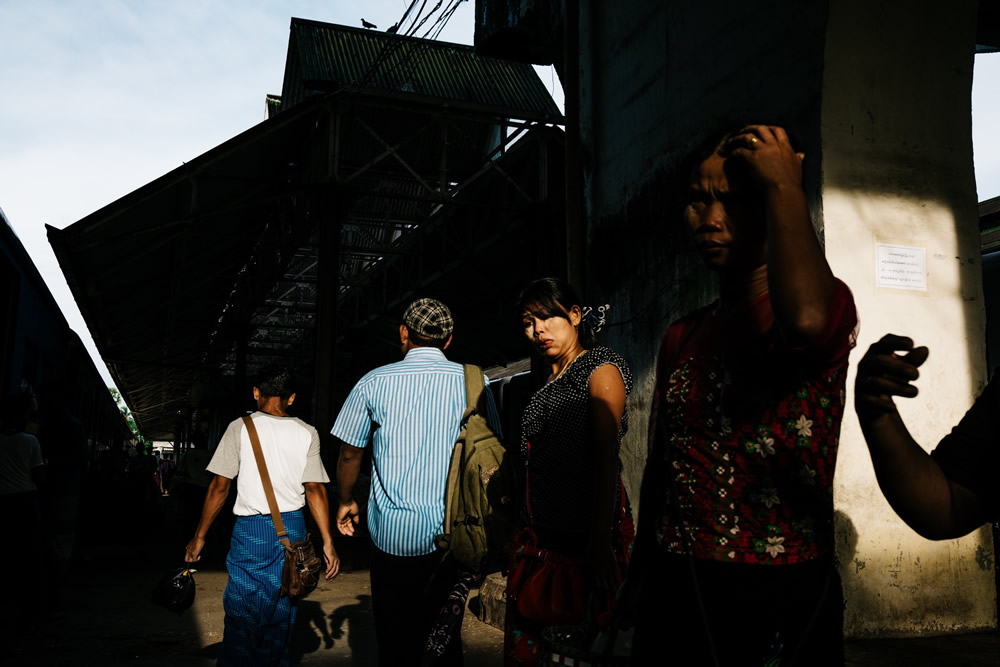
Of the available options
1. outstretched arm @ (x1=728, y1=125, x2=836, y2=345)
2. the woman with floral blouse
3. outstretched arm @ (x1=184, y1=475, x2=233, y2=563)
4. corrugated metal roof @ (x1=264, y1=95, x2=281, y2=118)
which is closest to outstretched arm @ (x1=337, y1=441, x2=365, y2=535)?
outstretched arm @ (x1=184, y1=475, x2=233, y2=563)

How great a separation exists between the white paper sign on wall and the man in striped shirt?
235 cm

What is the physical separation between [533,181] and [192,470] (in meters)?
5.97

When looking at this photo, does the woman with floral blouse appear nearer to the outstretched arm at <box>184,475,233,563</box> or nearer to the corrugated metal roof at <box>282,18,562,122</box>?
the outstretched arm at <box>184,475,233,563</box>

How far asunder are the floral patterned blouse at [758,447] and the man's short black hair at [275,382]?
111 inches

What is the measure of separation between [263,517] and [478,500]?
1.26m

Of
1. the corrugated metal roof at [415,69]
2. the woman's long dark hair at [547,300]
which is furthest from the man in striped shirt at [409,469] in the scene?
the corrugated metal roof at [415,69]

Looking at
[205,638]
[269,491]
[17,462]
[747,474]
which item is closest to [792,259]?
[747,474]

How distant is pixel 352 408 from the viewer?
3400mm

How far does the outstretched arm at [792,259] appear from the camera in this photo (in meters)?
1.27

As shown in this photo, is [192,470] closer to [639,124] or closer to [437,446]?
[639,124]

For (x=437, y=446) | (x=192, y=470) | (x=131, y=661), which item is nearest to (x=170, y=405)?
(x=192, y=470)

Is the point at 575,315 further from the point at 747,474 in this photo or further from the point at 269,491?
the point at 269,491

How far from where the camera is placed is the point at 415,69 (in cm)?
1297

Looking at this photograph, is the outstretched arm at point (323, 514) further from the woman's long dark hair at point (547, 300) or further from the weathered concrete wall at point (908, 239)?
the weathered concrete wall at point (908, 239)
